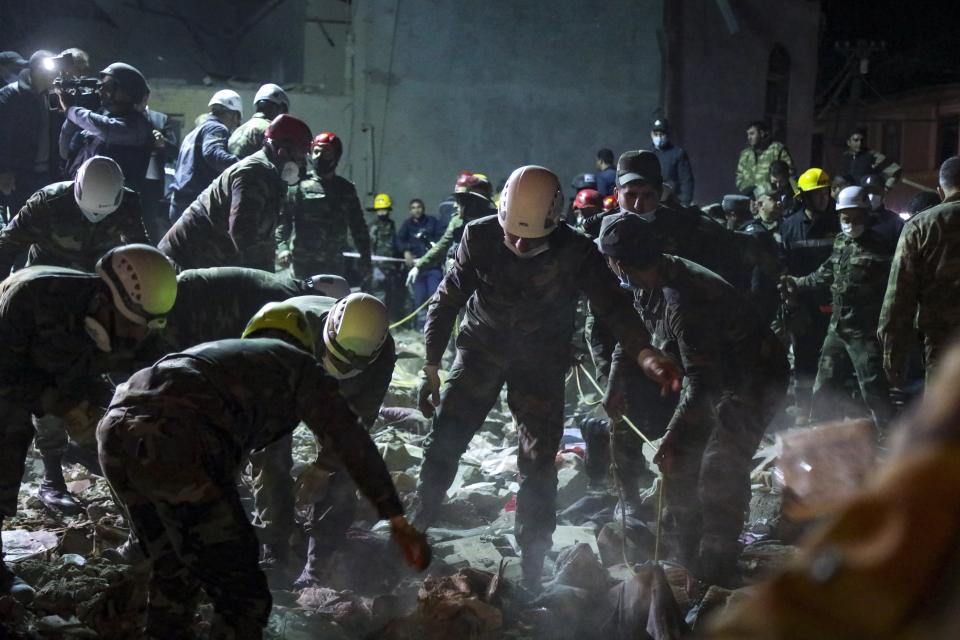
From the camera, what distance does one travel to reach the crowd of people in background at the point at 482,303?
15.7 ft

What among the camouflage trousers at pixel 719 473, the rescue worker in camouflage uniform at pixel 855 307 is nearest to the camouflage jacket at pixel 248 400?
the camouflage trousers at pixel 719 473

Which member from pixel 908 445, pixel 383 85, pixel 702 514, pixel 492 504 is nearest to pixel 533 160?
pixel 383 85

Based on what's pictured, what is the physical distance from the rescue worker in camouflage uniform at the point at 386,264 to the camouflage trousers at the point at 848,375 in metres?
6.53

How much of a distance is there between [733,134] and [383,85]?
7.00 meters

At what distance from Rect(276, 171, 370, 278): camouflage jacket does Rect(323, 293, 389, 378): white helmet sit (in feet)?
12.7

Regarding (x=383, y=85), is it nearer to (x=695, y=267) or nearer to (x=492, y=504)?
(x=492, y=504)

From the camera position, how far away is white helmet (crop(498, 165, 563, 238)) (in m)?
5.76

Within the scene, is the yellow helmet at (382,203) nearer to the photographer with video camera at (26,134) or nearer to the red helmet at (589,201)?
the red helmet at (589,201)

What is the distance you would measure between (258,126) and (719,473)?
5.05m

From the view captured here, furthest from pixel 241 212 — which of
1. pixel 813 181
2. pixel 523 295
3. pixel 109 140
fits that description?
pixel 813 181

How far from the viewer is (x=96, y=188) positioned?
6.80m

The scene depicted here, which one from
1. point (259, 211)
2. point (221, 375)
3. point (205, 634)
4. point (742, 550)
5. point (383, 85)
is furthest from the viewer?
point (383, 85)

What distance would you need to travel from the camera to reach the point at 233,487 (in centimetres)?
408

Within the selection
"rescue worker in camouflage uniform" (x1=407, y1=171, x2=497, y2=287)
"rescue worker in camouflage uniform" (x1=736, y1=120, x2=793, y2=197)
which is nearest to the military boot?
"rescue worker in camouflage uniform" (x1=407, y1=171, x2=497, y2=287)
